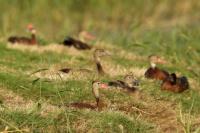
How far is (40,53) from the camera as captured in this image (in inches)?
651

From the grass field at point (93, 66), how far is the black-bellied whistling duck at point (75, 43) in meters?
0.15

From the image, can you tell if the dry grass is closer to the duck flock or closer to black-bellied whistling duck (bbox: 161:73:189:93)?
the duck flock

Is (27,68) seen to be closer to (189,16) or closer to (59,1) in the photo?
(59,1)

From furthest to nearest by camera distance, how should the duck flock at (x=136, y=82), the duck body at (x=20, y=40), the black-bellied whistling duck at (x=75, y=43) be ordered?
the black-bellied whistling duck at (x=75, y=43), the duck body at (x=20, y=40), the duck flock at (x=136, y=82)

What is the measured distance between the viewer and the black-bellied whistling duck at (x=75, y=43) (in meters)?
17.0

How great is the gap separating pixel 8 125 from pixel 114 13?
15649mm

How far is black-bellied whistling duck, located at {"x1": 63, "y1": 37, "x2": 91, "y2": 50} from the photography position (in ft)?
55.8

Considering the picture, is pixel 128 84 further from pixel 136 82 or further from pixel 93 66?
pixel 93 66

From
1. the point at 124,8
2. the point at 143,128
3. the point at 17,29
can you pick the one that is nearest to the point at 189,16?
the point at 124,8

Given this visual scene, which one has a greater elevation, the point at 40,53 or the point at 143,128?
the point at 40,53

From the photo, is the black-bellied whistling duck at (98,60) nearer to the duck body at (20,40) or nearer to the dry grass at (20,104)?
the dry grass at (20,104)

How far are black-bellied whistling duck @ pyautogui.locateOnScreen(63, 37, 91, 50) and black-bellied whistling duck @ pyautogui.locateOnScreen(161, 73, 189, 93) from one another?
4.17m

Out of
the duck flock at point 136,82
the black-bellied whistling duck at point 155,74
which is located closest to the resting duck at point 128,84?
the duck flock at point 136,82

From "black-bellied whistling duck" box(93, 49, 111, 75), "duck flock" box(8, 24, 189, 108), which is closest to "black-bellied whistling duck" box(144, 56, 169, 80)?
"duck flock" box(8, 24, 189, 108)
